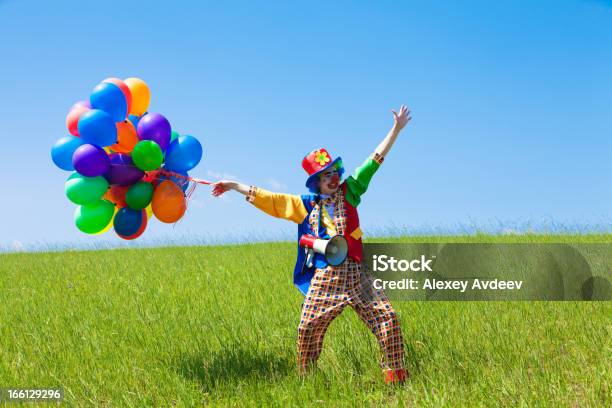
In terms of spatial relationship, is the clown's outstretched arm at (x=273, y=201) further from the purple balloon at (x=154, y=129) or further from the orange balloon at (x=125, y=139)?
the orange balloon at (x=125, y=139)

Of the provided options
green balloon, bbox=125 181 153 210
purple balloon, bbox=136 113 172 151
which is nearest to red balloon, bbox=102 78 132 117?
purple balloon, bbox=136 113 172 151

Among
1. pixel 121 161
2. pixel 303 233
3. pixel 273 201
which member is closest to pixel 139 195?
pixel 121 161

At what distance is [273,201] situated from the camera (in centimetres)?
500

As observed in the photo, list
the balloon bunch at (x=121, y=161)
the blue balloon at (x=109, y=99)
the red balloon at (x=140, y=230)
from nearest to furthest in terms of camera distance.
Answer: the balloon bunch at (x=121, y=161)
the blue balloon at (x=109, y=99)
the red balloon at (x=140, y=230)

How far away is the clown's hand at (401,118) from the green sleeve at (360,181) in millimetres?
364

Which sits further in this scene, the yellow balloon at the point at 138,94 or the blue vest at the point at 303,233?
the yellow balloon at the point at 138,94

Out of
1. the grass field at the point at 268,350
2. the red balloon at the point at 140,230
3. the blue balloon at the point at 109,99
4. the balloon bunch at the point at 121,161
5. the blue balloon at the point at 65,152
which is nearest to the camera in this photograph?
the grass field at the point at 268,350

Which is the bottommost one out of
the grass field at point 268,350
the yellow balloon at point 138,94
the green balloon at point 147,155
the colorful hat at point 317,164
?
the grass field at point 268,350

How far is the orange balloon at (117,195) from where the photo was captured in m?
5.04

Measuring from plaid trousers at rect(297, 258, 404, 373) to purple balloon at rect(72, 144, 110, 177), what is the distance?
6.45 feet

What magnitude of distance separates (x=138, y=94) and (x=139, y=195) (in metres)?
0.96

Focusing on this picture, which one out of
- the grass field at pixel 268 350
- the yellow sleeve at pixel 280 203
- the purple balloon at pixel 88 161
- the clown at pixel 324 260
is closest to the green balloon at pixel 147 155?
the purple balloon at pixel 88 161

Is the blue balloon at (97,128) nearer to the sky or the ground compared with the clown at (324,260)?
nearer to the sky

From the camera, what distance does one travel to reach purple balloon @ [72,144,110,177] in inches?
184
